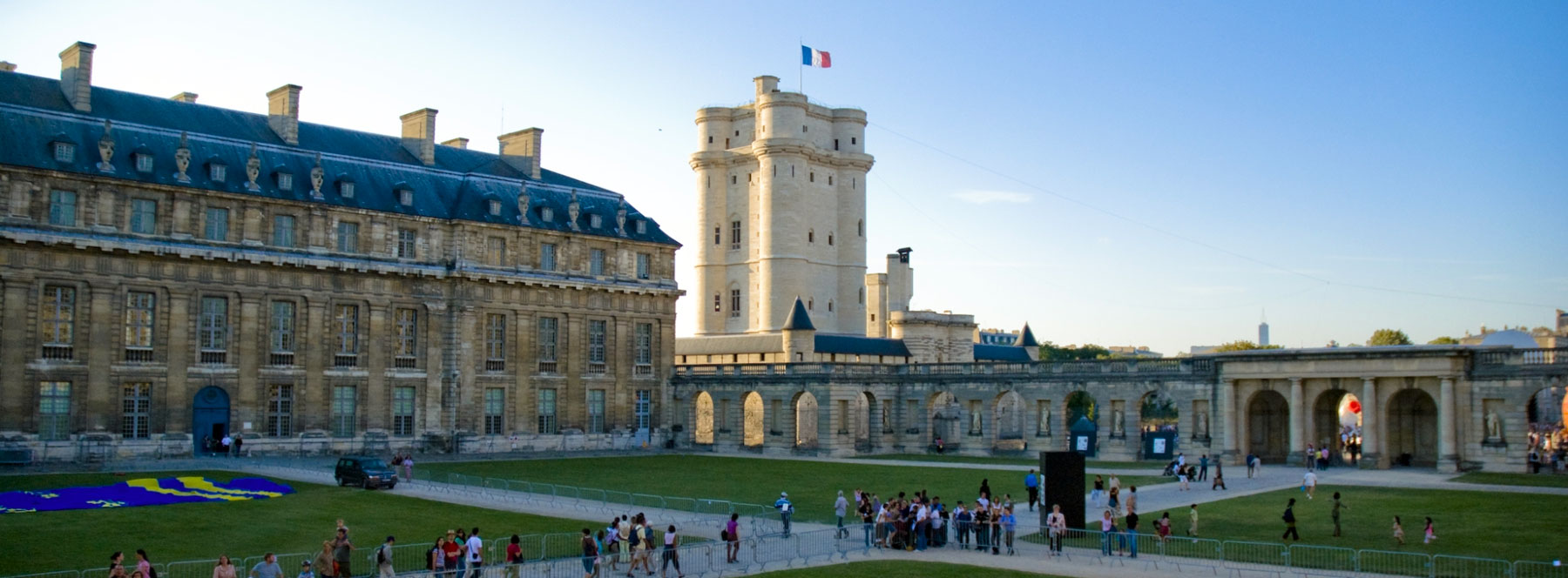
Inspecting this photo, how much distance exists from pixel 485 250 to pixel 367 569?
132 ft

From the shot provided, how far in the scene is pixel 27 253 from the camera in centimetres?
5278

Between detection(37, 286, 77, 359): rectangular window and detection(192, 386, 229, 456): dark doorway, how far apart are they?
5.60 m

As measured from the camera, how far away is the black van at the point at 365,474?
45688 mm

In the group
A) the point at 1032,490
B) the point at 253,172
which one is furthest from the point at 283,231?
the point at 1032,490

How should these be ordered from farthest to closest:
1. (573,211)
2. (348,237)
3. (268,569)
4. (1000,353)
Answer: (1000,353), (573,211), (348,237), (268,569)

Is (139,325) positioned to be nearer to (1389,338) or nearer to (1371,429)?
(1371,429)

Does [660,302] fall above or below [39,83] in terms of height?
below

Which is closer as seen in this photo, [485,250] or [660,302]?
[485,250]

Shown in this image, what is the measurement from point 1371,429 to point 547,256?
132 ft

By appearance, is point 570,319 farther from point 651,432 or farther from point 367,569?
point 367,569

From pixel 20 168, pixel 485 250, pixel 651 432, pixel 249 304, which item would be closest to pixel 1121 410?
pixel 651 432

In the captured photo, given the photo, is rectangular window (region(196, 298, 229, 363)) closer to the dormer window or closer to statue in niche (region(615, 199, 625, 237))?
the dormer window

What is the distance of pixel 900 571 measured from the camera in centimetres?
2942

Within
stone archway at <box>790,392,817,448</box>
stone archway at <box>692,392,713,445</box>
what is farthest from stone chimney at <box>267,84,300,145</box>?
stone archway at <box>790,392,817,448</box>
